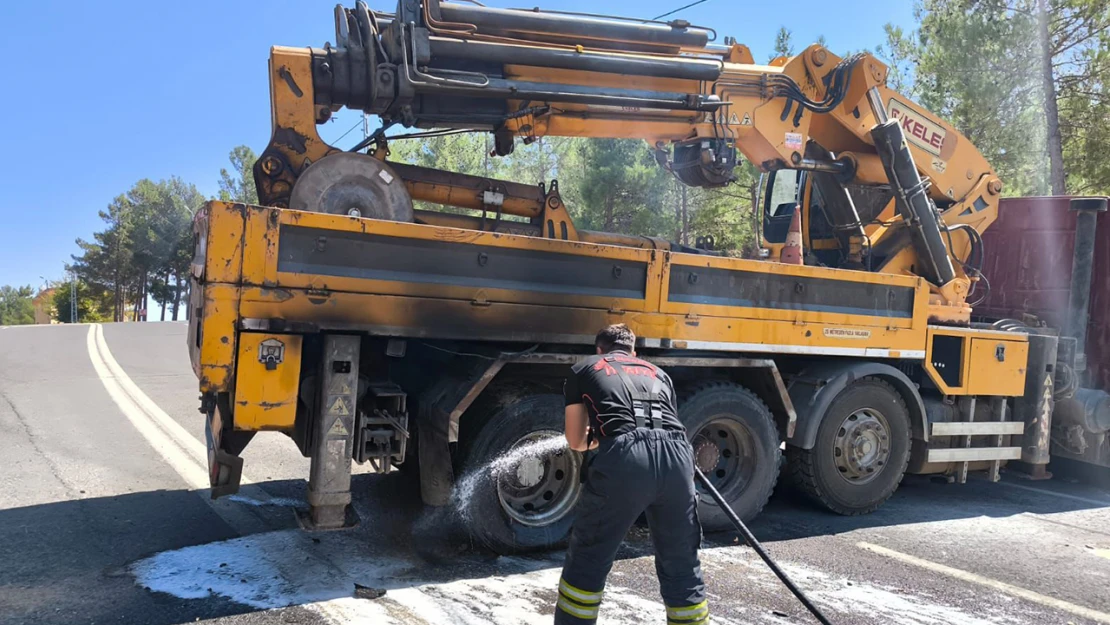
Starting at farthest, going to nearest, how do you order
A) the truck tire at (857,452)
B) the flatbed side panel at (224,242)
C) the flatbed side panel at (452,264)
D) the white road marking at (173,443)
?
the truck tire at (857,452) < the white road marking at (173,443) < the flatbed side panel at (452,264) < the flatbed side panel at (224,242)

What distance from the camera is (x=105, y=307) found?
2682 inches

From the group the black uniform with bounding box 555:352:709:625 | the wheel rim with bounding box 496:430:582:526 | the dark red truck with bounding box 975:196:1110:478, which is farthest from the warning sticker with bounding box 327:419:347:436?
the dark red truck with bounding box 975:196:1110:478

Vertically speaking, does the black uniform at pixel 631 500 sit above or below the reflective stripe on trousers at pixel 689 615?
above

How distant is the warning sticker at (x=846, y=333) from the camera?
573 cm

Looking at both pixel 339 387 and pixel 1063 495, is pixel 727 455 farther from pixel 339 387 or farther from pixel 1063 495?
pixel 1063 495

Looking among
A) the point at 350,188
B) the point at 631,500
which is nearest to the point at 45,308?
the point at 350,188

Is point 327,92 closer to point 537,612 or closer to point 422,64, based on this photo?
point 422,64

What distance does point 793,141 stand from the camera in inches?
251

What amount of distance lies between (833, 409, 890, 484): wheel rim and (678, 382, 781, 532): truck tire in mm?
761

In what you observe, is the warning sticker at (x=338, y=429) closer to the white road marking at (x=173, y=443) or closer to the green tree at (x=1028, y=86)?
the white road marking at (x=173, y=443)

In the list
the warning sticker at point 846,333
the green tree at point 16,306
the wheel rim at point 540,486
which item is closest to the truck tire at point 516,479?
the wheel rim at point 540,486

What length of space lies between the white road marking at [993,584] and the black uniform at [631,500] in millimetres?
2416

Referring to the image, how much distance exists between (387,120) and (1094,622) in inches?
196

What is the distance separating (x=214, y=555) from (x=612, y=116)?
12.4 ft
